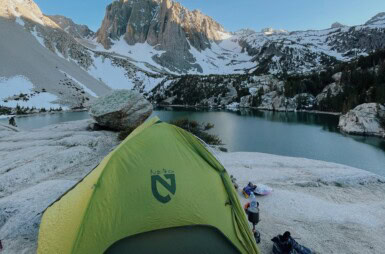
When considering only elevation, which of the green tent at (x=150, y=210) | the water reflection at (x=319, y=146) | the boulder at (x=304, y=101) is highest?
the boulder at (x=304, y=101)

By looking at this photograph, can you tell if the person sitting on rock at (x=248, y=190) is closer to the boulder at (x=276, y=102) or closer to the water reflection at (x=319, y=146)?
the water reflection at (x=319, y=146)

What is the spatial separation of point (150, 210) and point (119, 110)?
19.6 metres

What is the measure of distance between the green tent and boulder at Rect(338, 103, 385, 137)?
2197 inches

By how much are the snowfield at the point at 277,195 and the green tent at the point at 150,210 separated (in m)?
1.46

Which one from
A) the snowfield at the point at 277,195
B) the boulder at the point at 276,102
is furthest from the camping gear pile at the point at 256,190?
the boulder at the point at 276,102

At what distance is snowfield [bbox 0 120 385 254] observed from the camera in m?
6.96

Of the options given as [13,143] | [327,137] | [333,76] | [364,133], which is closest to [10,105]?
[13,143]

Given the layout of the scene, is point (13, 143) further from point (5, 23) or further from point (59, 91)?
point (5, 23)

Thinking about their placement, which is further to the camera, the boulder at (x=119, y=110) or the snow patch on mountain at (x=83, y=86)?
the snow patch on mountain at (x=83, y=86)

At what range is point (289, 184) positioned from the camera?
461 inches

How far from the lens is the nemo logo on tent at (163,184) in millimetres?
5543

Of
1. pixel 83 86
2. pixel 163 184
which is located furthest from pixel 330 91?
pixel 163 184

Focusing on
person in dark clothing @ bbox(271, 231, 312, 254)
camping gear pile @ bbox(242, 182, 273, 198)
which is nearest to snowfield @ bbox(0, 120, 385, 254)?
camping gear pile @ bbox(242, 182, 273, 198)

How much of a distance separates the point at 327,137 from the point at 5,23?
12211 cm
